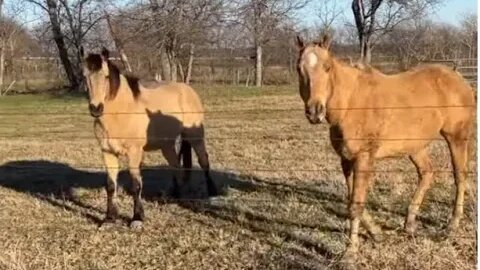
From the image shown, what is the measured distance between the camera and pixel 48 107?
83.9 feet

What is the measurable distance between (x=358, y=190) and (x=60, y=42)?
30852 mm

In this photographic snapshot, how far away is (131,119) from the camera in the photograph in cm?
744

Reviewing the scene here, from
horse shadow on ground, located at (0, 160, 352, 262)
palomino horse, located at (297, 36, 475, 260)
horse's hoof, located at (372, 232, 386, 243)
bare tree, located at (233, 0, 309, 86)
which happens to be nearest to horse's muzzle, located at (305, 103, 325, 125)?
palomino horse, located at (297, 36, 475, 260)

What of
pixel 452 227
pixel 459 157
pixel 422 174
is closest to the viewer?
pixel 452 227

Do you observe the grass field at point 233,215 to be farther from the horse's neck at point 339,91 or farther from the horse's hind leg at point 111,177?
the horse's neck at point 339,91

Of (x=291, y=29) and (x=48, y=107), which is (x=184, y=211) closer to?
(x=48, y=107)

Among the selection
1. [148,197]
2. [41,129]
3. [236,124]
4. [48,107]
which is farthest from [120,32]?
[148,197]

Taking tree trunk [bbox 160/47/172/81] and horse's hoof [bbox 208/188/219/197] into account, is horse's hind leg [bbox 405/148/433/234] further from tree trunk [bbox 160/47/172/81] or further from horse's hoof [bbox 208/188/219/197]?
tree trunk [bbox 160/47/172/81]

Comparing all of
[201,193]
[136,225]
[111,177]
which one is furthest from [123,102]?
[201,193]

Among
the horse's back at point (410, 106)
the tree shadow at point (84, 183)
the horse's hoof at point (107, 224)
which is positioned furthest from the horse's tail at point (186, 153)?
the horse's back at point (410, 106)

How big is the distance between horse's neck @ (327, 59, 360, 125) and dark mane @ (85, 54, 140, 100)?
98.5 inches

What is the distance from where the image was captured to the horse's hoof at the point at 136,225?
271 inches

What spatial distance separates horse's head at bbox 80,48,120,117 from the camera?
6938mm

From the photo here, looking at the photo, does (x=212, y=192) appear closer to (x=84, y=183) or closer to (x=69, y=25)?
(x=84, y=183)
